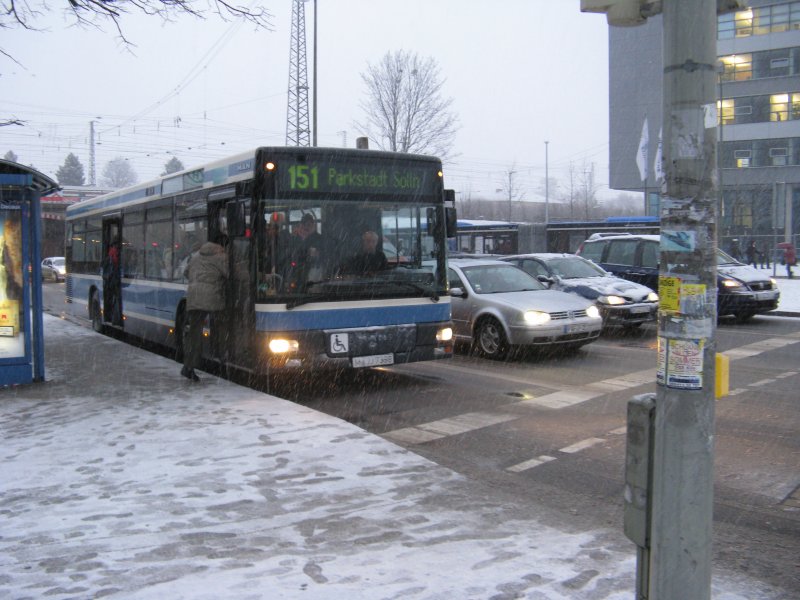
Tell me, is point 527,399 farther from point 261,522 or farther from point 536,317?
point 261,522

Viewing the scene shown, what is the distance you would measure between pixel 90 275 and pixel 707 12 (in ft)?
50.9

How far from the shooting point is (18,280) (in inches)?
356

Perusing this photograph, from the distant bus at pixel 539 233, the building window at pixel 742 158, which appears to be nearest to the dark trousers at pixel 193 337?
the distant bus at pixel 539 233

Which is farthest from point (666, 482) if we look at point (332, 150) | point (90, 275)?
point (90, 275)

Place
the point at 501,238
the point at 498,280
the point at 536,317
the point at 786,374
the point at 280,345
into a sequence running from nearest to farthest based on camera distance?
1. the point at 280,345
2. the point at 786,374
3. the point at 536,317
4. the point at 498,280
5. the point at 501,238

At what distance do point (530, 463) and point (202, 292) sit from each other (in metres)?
4.66

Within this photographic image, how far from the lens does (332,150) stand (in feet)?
28.8

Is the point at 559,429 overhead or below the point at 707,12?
below

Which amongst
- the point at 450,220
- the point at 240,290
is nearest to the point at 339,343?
Result: the point at 240,290

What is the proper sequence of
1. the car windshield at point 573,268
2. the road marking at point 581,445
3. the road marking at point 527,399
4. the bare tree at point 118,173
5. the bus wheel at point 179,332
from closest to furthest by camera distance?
the road marking at point 581,445 < the road marking at point 527,399 < the bus wheel at point 179,332 < the car windshield at point 573,268 < the bare tree at point 118,173

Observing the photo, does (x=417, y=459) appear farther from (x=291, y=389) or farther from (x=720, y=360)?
(x=291, y=389)

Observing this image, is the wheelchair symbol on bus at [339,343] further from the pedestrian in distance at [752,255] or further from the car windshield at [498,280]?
the pedestrian in distance at [752,255]

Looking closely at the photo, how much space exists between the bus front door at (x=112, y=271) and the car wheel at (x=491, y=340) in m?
6.78

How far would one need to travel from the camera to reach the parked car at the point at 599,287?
14.2 meters
